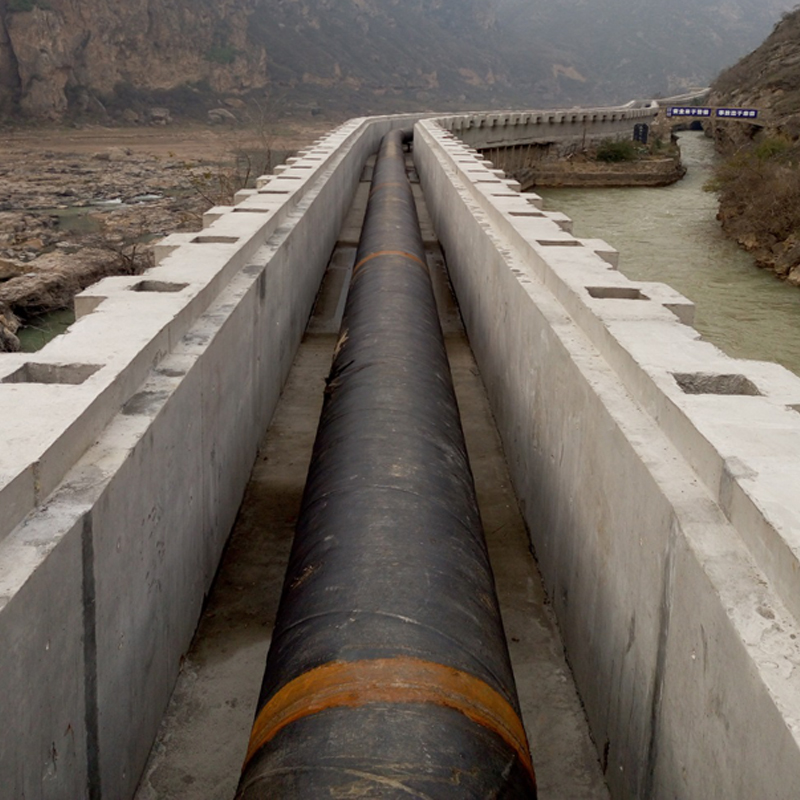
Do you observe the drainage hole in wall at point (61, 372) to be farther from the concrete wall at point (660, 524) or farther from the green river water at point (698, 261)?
the green river water at point (698, 261)

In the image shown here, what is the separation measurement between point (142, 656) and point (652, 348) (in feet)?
7.71

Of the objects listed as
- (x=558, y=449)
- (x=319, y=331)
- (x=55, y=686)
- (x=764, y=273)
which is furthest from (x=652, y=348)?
(x=764, y=273)

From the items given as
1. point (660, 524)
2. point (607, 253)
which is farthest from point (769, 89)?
point (660, 524)

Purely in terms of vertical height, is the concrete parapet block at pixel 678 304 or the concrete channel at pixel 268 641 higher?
the concrete parapet block at pixel 678 304

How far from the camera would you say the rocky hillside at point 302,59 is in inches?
2125

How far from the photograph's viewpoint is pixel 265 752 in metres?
2.71

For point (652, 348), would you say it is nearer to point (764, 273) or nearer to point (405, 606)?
point (405, 606)

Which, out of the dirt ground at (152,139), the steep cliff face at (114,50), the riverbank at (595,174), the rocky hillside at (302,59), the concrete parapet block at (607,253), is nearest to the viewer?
the concrete parapet block at (607,253)

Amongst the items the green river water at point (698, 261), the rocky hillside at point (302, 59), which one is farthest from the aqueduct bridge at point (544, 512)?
the rocky hillside at point (302, 59)

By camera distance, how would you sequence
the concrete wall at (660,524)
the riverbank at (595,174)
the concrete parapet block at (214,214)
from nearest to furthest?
1. the concrete wall at (660,524)
2. the concrete parapet block at (214,214)
3. the riverbank at (595,174)

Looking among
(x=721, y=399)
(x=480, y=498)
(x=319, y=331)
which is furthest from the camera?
(x=319, y=331)

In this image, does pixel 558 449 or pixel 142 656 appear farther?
pixel 558 449

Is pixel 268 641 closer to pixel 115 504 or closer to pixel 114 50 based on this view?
pixel 115 504

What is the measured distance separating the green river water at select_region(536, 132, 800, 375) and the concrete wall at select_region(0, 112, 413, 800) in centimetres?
1235
